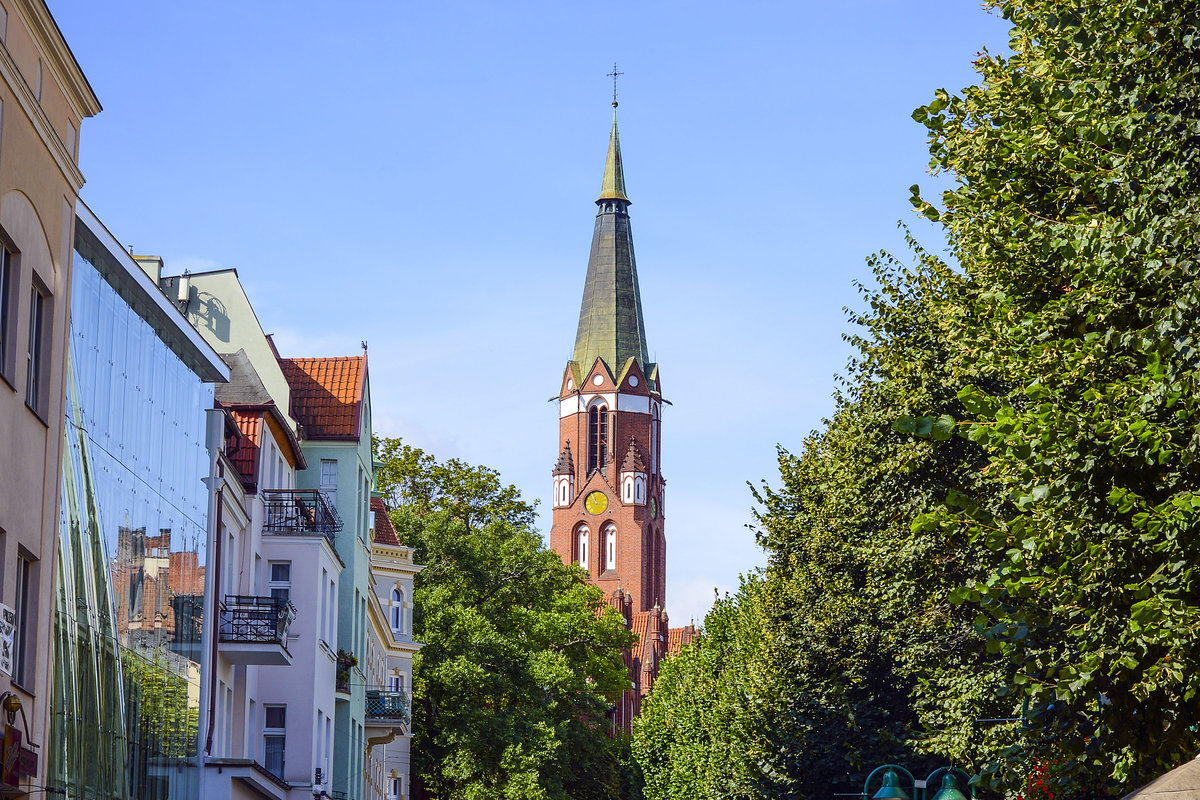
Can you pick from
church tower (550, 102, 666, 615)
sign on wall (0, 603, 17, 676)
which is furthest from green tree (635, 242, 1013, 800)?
church tower (550, 102, 666, 615)

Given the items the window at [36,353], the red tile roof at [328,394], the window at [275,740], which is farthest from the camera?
the red tile roof at [328,394]

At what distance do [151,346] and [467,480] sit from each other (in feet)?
160

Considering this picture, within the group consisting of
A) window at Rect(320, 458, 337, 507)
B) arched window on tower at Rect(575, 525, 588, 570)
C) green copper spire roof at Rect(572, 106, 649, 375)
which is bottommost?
window at Rect(320, 458, 337, 507)

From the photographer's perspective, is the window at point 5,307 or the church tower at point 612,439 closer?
the window at point 5,307

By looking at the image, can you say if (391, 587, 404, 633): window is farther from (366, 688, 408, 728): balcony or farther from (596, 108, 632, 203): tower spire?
(596, 108, 632, 203): tower spire

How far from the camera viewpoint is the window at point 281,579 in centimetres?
3428

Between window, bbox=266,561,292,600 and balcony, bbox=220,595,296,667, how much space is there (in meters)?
3.82

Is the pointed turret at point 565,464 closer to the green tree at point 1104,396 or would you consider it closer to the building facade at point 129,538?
the building facade at point 129,538

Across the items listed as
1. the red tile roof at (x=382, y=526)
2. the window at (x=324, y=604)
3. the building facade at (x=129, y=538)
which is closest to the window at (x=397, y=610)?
the red tile roof at (x=382, y=526)

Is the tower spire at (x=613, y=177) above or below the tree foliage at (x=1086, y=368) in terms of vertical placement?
above

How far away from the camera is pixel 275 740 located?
112ft

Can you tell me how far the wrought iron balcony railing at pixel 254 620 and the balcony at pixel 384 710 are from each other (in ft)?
52.6

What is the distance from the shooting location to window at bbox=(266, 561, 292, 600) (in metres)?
34.3

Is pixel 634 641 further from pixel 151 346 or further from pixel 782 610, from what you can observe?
pixel 151 346
